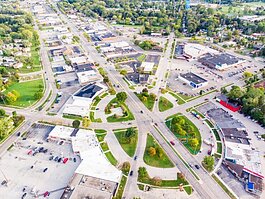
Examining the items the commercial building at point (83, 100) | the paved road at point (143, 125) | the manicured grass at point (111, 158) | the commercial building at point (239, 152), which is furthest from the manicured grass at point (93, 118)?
the commercial building at point (239, 152)

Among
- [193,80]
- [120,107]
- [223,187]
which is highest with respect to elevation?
[193,80]

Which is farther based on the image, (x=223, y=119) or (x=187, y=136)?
(x=223, y=119)

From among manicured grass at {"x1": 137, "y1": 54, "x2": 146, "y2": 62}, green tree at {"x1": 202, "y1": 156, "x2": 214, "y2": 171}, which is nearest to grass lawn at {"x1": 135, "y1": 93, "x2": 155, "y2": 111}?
Answer: green tree at {"x1": 202, "y1": 156, "x2": 214, "y2": 171}

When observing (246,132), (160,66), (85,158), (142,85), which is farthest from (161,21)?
(85,158)

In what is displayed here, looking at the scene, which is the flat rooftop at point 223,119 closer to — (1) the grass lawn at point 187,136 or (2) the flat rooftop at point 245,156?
(1) the grass lawn at point 187,136

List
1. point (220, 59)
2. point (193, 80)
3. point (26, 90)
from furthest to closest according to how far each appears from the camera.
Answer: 1. point (220, 59)
2. point (193, 80)
3. point (26, 90)

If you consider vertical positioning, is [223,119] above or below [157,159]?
above

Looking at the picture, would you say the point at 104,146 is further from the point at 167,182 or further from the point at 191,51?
the point at 191,51

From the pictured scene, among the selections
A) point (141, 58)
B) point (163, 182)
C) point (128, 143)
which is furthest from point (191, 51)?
point (163, 182)
